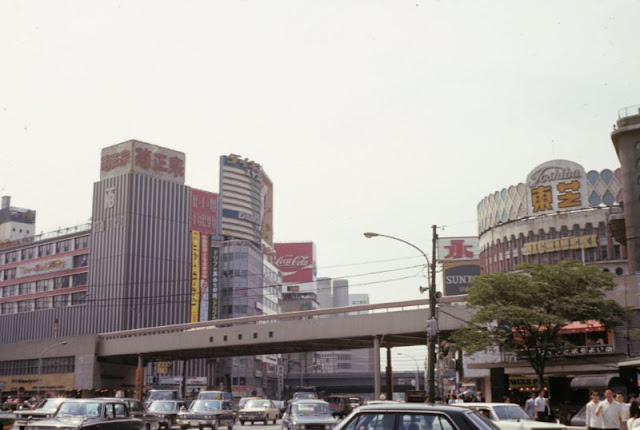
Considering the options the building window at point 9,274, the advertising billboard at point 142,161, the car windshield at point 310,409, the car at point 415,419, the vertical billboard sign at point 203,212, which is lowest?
the car windshield at point 310,409

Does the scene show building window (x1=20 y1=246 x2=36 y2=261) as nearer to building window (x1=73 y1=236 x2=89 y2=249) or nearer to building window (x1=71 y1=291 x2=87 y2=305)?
building window (x1=73 y1=236 x2=89 y2=249)

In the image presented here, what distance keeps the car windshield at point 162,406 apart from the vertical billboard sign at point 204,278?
112 metres

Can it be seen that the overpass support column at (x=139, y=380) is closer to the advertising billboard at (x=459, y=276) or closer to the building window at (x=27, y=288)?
the building window at (x=27, y=288)

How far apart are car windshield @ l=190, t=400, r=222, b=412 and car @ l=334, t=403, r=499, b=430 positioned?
20.8 meters

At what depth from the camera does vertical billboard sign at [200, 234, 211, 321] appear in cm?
14300

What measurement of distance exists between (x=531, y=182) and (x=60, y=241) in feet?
301

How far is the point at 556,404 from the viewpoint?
5131cm

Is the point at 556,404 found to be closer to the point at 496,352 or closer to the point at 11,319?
the point at 496,352

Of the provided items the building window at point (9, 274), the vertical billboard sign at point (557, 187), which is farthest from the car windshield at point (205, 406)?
the building window at point (9, 274)

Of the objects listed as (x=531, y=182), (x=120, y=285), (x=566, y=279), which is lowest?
(x=566, y=279)

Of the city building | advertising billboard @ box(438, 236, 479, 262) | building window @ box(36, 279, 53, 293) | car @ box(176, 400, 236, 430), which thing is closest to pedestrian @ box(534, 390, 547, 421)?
car @ box(176, 400, 236, 430)

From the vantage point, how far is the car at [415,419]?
10.1m

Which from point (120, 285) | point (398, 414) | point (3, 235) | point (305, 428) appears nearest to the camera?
point (398, 414)

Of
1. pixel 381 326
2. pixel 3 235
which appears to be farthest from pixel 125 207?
pixel 381 326
